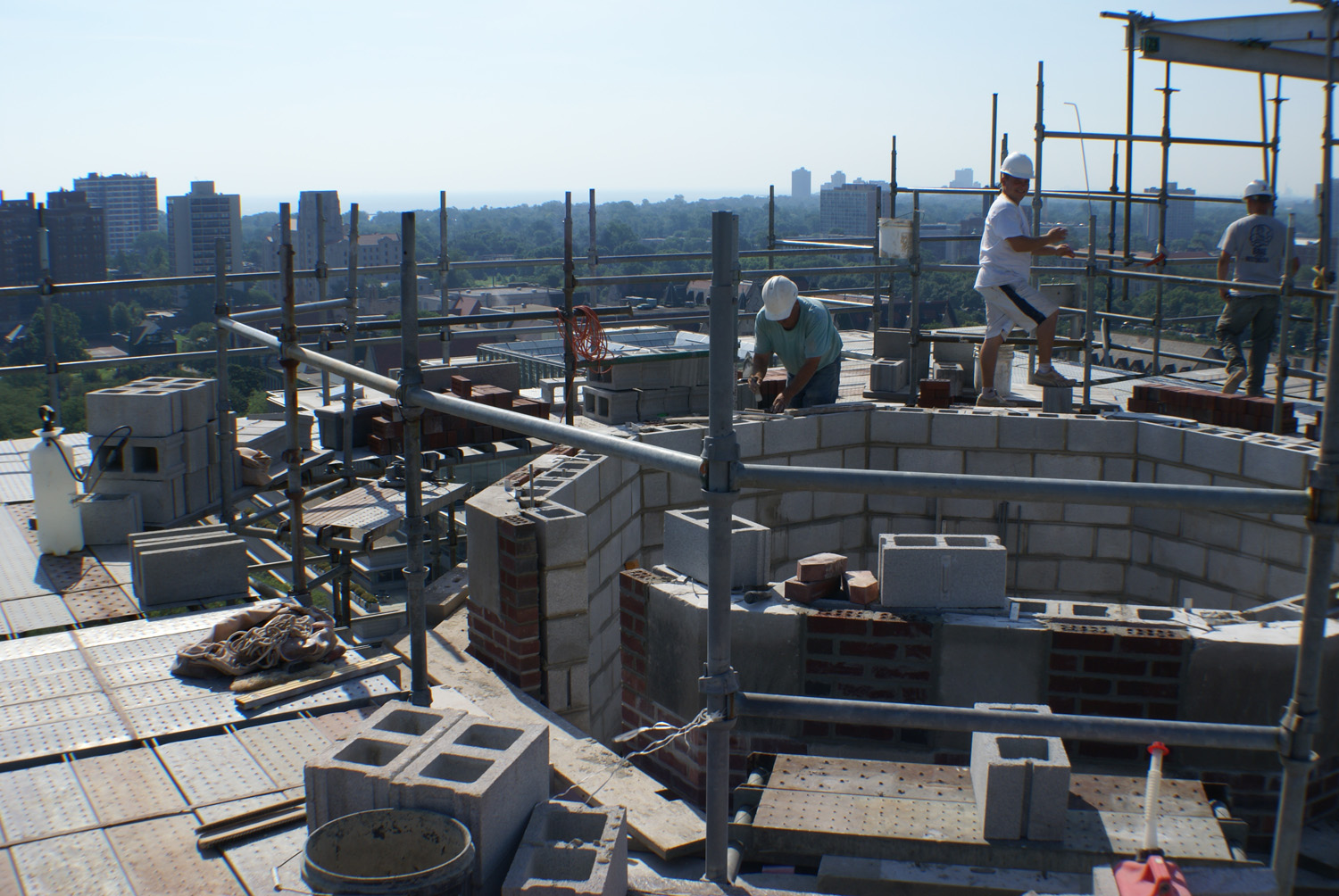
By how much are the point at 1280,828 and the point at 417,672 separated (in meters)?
3.14

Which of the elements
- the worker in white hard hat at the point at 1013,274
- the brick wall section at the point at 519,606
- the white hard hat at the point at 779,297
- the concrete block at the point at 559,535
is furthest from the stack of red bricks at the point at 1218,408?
the brick wall section at the point at 519,606

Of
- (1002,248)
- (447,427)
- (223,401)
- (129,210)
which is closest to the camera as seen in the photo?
(223,401)

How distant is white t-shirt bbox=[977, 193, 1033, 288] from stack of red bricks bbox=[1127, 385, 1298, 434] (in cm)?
173

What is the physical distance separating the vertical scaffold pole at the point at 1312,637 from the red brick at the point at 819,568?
3.14 m

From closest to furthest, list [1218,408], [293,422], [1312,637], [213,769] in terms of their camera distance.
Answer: [1312,637], [213,769], [293,422], [1218,408]

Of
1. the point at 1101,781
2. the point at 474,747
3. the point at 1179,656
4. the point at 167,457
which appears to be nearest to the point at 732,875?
the point at 474,747

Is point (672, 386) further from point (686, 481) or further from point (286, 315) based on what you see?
point (286, 315)

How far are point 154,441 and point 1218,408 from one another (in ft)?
27.6

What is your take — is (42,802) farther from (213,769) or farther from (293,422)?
(293,422)

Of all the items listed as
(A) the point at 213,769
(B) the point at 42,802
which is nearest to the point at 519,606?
(A) the point at 213,769

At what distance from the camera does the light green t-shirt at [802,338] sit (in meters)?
9.09

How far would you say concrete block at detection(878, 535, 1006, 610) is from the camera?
5895 millimetres

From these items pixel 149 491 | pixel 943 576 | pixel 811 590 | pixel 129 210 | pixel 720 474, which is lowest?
pixel 811 590

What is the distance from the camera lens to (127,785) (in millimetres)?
4090
